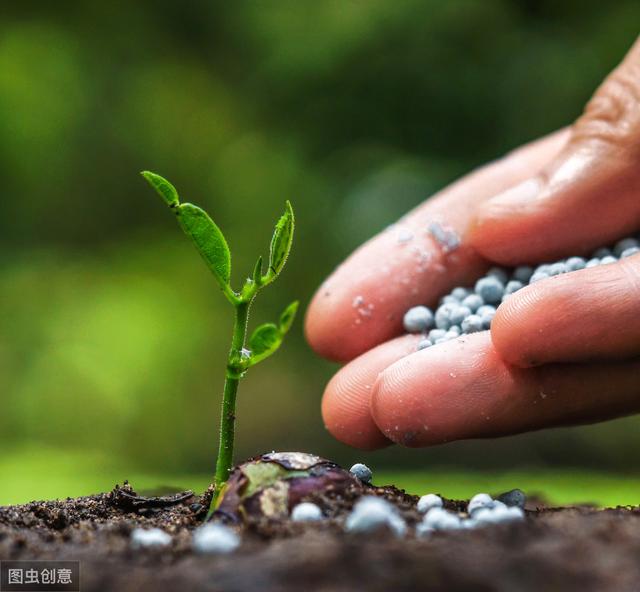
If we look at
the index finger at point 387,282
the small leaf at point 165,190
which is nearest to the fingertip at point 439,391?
the index finger at point 387,282

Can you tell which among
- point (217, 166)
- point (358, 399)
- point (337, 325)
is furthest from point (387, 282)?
point (217, 166)

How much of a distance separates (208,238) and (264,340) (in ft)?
0.38

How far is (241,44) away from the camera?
270cm

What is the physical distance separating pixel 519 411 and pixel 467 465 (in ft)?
4.64

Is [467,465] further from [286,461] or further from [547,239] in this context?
[286,461]

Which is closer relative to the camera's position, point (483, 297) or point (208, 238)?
point (208, 238)

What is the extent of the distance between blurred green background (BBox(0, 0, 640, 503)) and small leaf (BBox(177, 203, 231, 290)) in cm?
156

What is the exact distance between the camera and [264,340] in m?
0.77

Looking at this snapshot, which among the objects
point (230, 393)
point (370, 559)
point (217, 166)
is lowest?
point (370, 559)

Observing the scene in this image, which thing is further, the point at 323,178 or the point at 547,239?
the point at 323,178

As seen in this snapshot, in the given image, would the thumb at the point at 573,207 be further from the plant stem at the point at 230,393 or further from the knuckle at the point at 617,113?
the plant stem at the point at 230,393

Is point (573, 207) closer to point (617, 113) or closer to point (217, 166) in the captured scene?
point (617, 113)

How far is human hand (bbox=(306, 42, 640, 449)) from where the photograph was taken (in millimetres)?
928

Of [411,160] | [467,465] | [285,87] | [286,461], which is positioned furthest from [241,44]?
[286,461]
